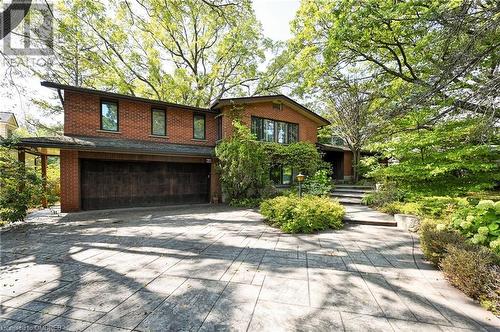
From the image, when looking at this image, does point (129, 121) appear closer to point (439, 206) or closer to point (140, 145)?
point (140, 145)

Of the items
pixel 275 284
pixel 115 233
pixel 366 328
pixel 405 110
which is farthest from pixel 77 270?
pixel 405 110

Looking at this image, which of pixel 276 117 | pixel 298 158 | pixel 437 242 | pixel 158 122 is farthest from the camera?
pixel 276 117

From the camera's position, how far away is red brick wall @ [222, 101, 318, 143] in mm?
12633

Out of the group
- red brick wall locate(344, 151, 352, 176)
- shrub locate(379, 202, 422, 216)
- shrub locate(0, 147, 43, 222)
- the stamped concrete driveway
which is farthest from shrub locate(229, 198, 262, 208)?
red brick wall locate(344, 151, 352, 176)

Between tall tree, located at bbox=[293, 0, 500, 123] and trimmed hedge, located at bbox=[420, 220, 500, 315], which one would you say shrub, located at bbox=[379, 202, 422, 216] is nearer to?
tall tree, located at bbox=[293, 0, 500, 123]

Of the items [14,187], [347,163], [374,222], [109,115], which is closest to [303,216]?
[374,222]

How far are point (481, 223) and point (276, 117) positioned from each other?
1122 centimetres

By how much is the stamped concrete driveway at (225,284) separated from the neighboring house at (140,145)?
12.3 feet

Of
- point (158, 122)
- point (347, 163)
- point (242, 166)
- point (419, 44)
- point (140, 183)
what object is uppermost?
point (419, 44)

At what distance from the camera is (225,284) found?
353 centimetres

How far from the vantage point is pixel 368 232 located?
6652 mm

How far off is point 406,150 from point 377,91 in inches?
169

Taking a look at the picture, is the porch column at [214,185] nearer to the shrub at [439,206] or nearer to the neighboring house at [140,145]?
the neighboring house at [140,145]

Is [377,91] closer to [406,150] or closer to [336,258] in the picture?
[406,150]
